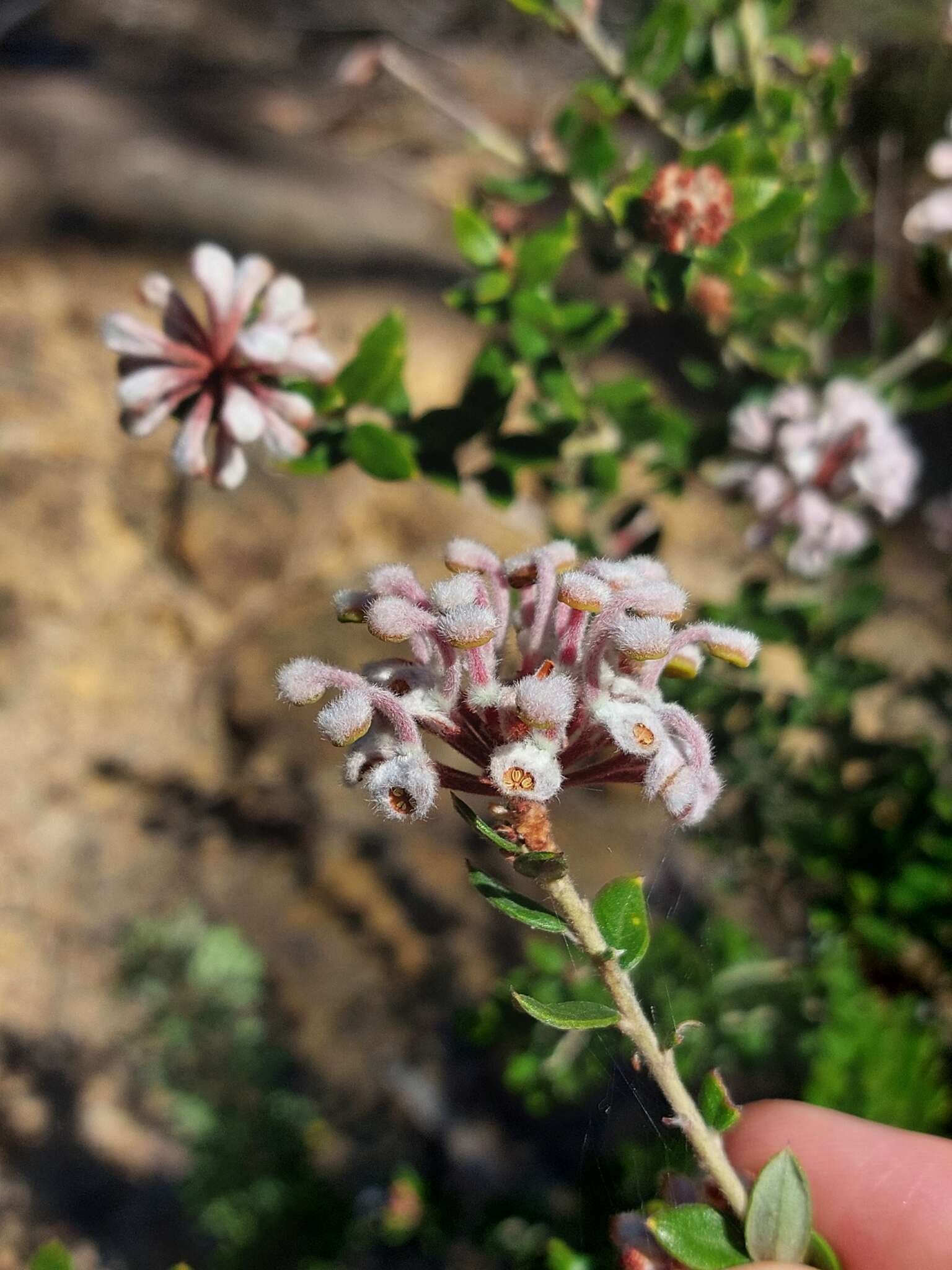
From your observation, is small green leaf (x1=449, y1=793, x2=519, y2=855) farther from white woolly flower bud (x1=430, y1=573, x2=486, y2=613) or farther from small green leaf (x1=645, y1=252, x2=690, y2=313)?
small green leaf (x1=645, y1=252, x2=690, y2=313)

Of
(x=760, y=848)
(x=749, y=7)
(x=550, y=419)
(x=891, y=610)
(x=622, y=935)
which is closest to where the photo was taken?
(x=622, y=935)

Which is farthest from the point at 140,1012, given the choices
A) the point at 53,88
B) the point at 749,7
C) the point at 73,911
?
the point at 53,88

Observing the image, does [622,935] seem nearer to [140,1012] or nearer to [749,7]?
[749,7]

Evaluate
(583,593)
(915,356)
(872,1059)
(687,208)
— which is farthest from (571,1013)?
(915,356)

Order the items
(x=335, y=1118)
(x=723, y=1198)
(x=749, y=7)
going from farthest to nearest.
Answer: (x=335, y=1118)
(x=749, y=7)
(x=723, y=1198)

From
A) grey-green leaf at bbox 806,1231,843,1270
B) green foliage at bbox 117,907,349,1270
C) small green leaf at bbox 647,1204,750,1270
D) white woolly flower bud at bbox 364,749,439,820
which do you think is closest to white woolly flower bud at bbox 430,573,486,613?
white woolly flower bud at bbox 364,749,439,820

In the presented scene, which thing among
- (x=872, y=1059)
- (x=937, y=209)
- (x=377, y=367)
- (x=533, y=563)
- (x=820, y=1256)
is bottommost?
(x=872, y=1059)

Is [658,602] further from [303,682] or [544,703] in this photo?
[303,682]
